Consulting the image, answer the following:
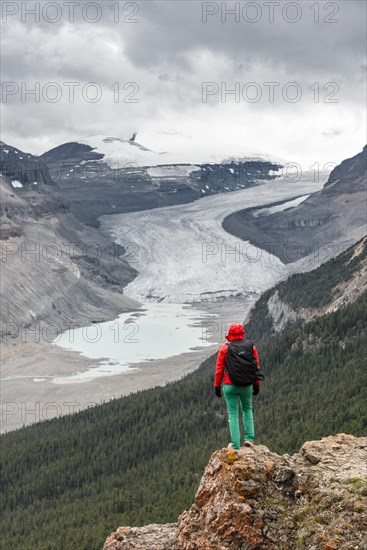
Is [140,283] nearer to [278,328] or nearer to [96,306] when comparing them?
[96,306]

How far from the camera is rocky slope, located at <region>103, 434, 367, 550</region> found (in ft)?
38.3

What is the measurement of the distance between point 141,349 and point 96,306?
41663 millimetres

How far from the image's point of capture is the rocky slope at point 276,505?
1169 centimetres

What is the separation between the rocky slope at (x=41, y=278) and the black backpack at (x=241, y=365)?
386ft

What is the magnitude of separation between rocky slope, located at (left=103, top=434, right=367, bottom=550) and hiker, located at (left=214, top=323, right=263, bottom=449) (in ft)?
3.45

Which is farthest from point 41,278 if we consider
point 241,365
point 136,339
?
point 241,365

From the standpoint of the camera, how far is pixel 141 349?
126125 millimetres

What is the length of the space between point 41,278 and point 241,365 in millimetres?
145541

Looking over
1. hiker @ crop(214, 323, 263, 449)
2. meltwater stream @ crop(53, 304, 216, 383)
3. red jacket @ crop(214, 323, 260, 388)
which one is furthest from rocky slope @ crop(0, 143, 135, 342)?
red jacket @ crop(214, 323, 260, 388)

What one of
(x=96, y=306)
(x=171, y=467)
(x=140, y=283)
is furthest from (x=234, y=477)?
(x=140, y=283)

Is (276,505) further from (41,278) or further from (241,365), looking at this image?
(41,278)

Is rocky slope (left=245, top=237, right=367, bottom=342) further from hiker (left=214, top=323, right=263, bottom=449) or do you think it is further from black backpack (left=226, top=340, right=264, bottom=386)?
black backpack (left=226, top=340, right=264, bottom=386)

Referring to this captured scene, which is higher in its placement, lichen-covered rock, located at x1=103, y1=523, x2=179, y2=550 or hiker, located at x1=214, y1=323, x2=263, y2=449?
hiker, located at x1=214, y1=323, x2=263, y2=449

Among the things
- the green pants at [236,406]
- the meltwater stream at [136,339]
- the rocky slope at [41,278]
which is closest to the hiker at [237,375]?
the green pants at [236,406]
